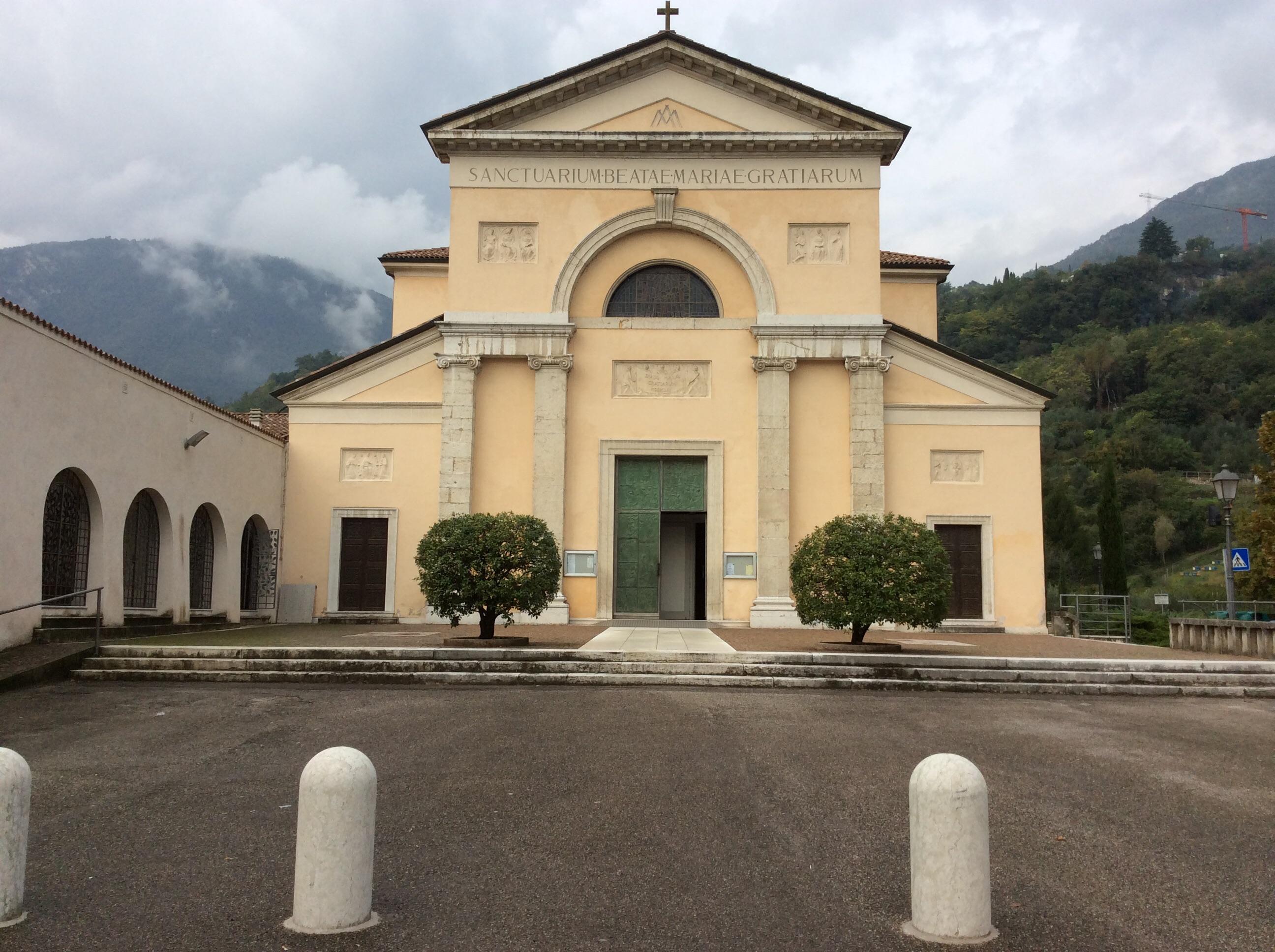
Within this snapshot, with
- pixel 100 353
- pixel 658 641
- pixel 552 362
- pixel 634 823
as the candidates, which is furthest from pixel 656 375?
pixel 634 823

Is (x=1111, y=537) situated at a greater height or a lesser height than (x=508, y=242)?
lesser

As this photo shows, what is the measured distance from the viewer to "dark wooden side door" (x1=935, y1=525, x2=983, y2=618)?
20391 millimetres

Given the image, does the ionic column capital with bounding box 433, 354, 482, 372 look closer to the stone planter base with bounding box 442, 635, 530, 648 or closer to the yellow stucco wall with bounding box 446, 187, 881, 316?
the yellow stucco wall with bounding box 446, 187, 881, 316

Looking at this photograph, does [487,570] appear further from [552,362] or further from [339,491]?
[339,491]

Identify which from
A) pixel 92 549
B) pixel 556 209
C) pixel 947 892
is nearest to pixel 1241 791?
pixel 947 892

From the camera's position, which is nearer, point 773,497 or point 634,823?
point 634,823

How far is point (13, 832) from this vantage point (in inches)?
158

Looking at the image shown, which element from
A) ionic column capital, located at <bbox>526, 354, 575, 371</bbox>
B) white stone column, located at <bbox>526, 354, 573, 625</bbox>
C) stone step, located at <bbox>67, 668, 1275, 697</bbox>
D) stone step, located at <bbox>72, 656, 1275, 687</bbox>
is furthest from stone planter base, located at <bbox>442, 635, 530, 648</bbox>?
ionic column capital, located at <bbox>526, 354, 575, 371</bbox>

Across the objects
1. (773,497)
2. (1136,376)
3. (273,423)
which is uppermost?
(1136,376)

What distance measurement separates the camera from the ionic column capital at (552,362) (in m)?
20.1

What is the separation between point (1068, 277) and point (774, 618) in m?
82.4

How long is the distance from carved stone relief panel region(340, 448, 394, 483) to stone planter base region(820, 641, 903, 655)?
35.3 ft

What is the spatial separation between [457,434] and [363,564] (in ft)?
11.6

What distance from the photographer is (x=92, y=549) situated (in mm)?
13906
